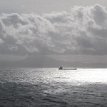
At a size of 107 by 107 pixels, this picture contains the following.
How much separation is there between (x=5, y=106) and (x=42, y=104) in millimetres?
11725

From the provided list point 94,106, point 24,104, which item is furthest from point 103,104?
point 24,104

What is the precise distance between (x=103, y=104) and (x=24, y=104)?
24823mm

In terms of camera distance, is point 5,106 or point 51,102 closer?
point 5,106

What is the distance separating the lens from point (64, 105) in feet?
282

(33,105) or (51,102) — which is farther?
(51,102)

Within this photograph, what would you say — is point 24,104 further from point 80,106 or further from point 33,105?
point 80,106

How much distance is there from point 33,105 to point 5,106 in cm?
847

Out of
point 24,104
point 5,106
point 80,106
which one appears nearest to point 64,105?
point 80,106

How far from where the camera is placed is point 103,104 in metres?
87.3

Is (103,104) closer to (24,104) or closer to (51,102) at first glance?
(51,102)

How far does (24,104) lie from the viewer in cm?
8600

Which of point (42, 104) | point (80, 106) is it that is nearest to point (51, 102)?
point (42, 104)

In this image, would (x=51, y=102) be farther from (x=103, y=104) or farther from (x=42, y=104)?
(x=103, y=104)

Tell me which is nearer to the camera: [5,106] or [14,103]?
[5,106]
